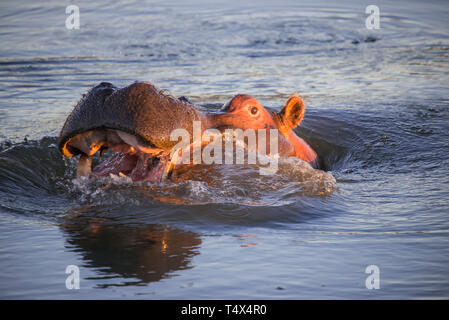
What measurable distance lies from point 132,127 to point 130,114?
0.07m

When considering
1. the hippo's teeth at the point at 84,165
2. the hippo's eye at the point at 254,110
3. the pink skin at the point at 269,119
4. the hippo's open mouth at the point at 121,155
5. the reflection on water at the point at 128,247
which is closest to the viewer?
the reflection on water at the point at 128,247

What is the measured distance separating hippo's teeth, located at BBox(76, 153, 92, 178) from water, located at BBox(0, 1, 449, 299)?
159 millimetres

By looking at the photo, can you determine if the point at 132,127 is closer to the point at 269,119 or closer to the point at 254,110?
the point at 254,110

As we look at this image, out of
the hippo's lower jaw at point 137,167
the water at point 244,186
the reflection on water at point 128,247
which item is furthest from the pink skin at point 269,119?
the reflection on water at point 128,247

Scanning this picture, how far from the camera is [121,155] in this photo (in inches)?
164

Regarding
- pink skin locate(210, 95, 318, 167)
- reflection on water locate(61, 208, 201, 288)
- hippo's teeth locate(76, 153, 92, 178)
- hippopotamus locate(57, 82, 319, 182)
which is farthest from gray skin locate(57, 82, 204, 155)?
pink skin locate(210, 95, 318, 167)

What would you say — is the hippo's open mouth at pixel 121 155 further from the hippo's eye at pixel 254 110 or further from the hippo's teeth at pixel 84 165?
the hippo's eye at pixel 254 110

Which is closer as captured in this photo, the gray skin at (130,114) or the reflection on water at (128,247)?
the reflection on water at (128,247)

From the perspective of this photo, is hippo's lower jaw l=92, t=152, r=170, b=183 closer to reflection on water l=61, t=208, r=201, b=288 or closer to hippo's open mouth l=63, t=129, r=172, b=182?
hippo's open mouth l=63, t=129, r=172, b=182

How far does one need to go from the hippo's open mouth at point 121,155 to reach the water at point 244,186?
0.11m

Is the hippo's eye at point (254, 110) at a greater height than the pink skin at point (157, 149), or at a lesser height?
greater

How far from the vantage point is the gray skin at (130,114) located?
344 cm

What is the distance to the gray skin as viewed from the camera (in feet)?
11.3

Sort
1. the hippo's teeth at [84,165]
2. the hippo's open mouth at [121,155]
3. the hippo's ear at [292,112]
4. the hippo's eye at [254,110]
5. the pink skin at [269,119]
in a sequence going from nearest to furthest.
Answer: the hippo's open mouth at [121,155] → the hippo's teeth at [84,165] → the pink skin at [269,119] → the hippo's eye at [254,110] → the hippo's ear at [292,112]
